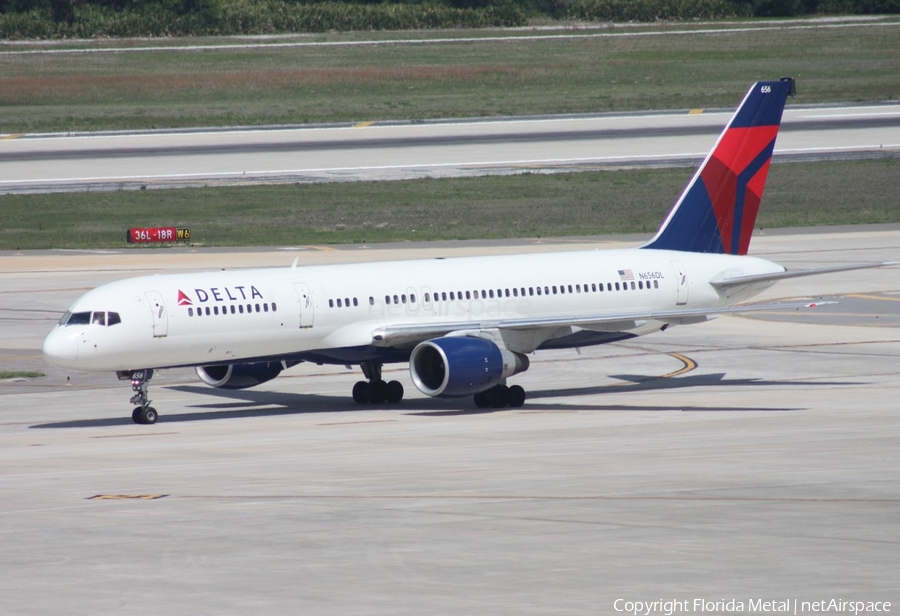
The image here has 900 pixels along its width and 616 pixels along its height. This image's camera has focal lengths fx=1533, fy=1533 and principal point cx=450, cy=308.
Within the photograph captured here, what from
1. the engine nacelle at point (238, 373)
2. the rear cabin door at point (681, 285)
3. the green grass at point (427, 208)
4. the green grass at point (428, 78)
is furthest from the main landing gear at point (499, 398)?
the green grass at point (428, 78)

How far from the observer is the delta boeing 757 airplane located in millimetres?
37000

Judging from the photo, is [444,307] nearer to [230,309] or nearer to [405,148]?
[230,309]

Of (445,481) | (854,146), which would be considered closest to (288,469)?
(445,481)

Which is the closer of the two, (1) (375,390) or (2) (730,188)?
(1) (375,390)

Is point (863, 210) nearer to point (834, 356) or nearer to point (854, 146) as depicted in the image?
point (854, 146)

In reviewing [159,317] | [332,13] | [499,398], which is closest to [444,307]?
[499,398]

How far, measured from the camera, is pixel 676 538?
22625 millimetres

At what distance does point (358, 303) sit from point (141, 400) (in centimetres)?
600

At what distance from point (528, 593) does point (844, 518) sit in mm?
6993

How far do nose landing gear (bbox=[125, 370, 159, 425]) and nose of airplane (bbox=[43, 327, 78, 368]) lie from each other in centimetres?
185

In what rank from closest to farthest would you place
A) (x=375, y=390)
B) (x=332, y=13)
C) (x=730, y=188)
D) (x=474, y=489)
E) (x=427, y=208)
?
1. (x=474, y=489)
2. (x=375, y=390)
3. (x=730, y=188)
4. (x=427, y=208)
5. (x=332, y=13)

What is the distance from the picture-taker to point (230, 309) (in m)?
37.6

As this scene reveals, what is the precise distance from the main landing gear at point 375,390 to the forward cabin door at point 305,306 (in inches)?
117

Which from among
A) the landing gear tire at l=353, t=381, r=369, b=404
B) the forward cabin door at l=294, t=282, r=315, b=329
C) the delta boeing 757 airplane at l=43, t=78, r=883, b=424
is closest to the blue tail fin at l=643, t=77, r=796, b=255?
the delta boeing 757 airplane at l=43, t=78, r=883, b=424
